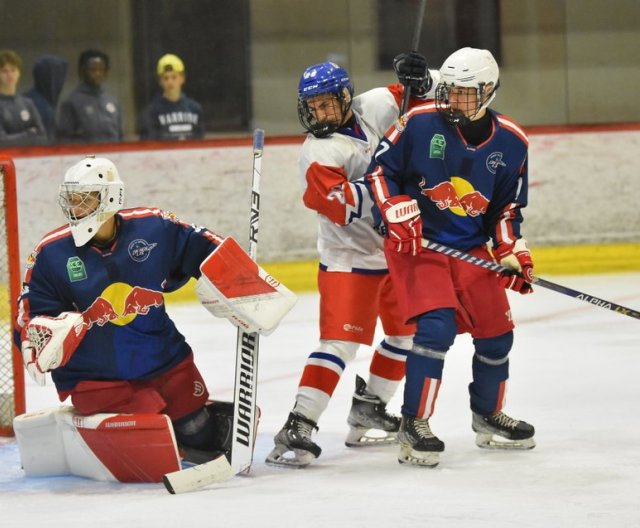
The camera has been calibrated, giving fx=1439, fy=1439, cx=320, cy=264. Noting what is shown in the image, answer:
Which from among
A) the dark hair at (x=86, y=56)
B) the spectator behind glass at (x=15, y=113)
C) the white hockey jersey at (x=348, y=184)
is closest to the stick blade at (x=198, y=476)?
the white hockey jersey at (x=348, y=184)

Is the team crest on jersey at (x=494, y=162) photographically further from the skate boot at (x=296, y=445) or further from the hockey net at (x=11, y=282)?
the hockey net at (x=11, y=282)

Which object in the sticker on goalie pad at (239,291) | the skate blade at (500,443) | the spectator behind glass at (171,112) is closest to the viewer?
the sticker on goalie pad at (239,291)

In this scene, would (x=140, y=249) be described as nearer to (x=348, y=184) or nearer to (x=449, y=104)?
(x=348, y=184)

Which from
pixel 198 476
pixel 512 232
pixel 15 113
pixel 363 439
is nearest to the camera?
pixel 198 476

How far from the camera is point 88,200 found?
11.3ft

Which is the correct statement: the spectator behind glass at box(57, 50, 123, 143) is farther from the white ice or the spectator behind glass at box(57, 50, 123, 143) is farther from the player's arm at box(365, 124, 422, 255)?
the player's arm at box(365, 124, 422, 255)

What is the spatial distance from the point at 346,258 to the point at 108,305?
671mm

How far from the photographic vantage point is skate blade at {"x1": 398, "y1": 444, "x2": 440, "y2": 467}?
3.51 metres

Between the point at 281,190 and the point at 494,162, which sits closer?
the point at 494,162

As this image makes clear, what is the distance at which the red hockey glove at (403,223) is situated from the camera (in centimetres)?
348

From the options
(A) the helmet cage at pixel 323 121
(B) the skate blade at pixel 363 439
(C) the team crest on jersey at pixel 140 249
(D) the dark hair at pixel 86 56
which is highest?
(D) the dark hair at pixel 86 56

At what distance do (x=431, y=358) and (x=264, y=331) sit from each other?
0.42 metres

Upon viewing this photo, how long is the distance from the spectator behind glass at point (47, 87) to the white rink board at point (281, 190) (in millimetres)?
248

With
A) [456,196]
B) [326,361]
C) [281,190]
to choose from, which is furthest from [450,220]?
[281,190]
